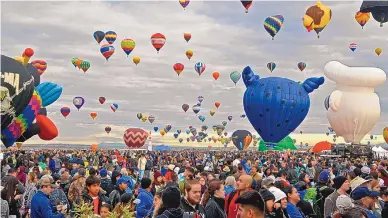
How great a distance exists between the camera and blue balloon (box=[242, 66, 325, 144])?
40.2 metres

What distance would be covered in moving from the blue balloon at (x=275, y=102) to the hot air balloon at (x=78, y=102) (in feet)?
61.4

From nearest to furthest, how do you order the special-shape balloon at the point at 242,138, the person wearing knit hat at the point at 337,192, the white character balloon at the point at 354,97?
the person wearing knit hat at the point at 337,192, the white character balloon at the point at 354,97, the special-shape balloon at the point at 242,138

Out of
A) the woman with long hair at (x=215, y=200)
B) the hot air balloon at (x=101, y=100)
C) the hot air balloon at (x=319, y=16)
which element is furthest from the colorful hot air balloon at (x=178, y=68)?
the woman with long hair at (x=215, y=200)

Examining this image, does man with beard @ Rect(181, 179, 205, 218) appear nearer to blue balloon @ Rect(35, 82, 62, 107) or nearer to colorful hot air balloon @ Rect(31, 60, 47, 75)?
blue balloon @ Rect(35, 82, 62, 107)

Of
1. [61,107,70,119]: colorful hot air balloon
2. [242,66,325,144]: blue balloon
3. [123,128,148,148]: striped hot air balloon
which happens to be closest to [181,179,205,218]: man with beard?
[242,66,325,144]: blue balloon

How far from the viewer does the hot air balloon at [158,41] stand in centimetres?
4588

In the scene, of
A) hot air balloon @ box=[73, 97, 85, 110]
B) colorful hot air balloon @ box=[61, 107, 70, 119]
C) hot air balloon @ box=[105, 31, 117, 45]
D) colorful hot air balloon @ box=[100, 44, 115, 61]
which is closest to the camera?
colorful hot air balloon @ box=[100, 44, 115, 61]

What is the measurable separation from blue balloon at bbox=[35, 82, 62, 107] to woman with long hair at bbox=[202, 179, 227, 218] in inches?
953

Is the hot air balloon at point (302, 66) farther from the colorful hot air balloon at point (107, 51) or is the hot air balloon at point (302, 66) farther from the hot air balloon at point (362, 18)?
the colorful hot air balloon at point (107, 51)

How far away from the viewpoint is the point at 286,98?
40.0 metres

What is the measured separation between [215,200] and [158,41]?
39.9 metres

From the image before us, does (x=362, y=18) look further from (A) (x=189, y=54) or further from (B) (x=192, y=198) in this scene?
(B) (x=192, y=198)

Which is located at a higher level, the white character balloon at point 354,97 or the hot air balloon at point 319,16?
the hot air balloon at point 319,16

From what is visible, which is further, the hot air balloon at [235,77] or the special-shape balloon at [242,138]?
the special-shape balloon at [242,138]
